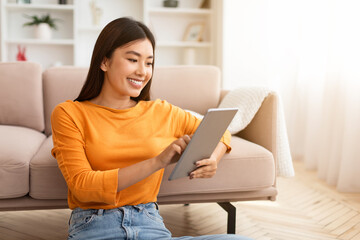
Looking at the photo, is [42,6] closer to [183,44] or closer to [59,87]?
[183,44]

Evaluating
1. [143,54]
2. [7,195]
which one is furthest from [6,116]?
[143,54]

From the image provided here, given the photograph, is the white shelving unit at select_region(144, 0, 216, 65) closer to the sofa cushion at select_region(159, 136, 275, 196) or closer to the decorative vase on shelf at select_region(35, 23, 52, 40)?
the decorative vase on shelf at select_region(35, 23, 52, 40)

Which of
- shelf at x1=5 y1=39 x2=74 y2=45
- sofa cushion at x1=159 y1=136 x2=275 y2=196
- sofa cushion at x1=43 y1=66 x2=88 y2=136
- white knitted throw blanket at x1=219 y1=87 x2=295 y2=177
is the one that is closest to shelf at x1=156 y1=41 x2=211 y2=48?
shelf at x1=5 y1=39 x2=74 y2=45

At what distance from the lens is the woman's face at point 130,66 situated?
3.54 feet

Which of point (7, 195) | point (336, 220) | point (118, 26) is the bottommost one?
point (336, 220)

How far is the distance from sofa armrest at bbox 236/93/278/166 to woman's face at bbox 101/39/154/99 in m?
0.74

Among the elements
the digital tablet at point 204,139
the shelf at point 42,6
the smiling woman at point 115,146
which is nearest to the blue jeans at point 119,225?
the smiling woman at point 115,146

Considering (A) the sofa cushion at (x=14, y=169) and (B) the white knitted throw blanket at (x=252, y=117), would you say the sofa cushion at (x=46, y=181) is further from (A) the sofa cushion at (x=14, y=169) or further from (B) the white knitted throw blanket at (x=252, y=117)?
(B) the white knitted throw blanket at (x=252, y=117)

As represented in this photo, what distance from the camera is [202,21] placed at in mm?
4316

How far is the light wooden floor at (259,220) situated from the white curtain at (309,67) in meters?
0.40

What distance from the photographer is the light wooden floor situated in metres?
1.75

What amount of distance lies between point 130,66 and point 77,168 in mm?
320

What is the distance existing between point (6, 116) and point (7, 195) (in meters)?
0.67

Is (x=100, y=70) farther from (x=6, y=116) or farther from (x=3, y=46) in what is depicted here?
(x=3, y=46)
